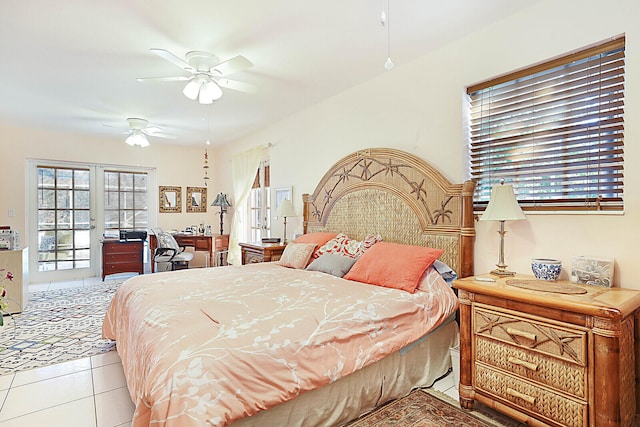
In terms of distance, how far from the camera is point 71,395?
223cm

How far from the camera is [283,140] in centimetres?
486

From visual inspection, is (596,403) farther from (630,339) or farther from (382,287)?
(382,287)

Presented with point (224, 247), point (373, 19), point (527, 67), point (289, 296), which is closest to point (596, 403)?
point (289, 296)

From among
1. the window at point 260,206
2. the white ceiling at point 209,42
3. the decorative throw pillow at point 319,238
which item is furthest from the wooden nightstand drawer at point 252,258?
the white ceiling at point 209,42

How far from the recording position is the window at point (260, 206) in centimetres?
546

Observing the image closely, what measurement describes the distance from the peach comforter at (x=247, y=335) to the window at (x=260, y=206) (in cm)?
286

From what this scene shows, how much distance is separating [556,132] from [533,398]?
1.61m

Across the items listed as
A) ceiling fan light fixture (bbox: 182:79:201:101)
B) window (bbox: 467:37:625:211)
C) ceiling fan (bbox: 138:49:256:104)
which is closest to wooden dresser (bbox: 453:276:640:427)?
window (bbox: 467:37:625:211)

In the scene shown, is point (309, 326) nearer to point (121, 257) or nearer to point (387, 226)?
point (387, 226)

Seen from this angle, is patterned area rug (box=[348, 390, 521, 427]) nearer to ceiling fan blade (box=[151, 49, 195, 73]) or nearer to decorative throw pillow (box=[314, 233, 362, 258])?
decorative throw pillow (box=[314, 233, 362, 258])

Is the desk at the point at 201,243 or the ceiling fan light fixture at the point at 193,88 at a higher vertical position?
the ceiling fan light fixture at the point at 193,88

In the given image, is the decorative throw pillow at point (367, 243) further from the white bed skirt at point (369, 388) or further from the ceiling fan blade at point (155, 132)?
the ceiling fan blade at point (155, 132)

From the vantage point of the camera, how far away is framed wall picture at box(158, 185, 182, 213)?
653 centimetres

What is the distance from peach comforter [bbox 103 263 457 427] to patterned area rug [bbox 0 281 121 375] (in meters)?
0.66
